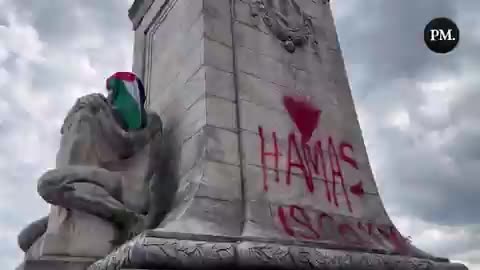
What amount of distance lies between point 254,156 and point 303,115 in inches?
46.3

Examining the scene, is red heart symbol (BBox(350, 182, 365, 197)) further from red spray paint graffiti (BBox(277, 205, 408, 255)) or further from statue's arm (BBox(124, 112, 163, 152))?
statue's arm (BBox(124, 112, 163, 152))

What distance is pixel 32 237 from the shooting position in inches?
263

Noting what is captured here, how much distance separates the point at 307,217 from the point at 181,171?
5.09 feet

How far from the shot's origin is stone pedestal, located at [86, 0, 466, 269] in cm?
492

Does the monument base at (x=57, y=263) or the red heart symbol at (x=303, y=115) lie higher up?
the red heart symbol at (x=303, y=115)

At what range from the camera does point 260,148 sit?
240 inches

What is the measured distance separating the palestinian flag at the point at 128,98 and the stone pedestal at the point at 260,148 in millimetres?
479

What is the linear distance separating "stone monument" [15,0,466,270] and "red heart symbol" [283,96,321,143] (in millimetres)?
18

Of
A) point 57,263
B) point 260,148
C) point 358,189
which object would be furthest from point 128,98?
point 358,189

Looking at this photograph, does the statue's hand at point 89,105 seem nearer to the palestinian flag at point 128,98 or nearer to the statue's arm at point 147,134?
the palestinian flag at point 128,98

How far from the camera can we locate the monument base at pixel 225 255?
172 inches

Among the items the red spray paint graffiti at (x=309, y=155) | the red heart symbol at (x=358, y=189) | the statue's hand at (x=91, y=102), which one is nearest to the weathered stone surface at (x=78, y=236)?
the statue's hand at (x=91, y=102)

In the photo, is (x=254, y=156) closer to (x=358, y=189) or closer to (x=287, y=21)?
(x=358, y=189)

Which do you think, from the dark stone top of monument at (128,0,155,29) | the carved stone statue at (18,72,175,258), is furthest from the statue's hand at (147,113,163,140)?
the dark stone top of monument at (128,0,155,29)
